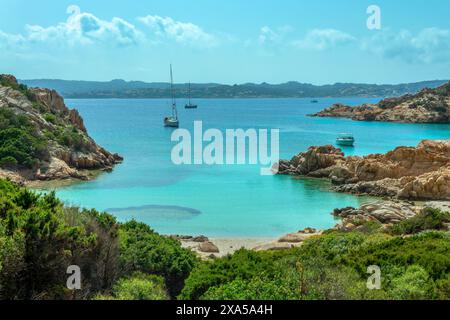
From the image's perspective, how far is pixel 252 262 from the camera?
12.9 meters

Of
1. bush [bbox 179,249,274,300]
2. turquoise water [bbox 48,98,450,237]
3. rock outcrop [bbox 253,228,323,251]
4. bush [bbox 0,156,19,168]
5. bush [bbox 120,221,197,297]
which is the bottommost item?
turquoise water [bbox 48,98,450,237]

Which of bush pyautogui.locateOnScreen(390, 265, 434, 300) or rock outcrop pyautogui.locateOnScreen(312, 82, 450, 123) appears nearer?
bush pyautogui.locateOnScreen(390, 265, 434, 300)

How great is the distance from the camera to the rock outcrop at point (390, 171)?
34.9 meters

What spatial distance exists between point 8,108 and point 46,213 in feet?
131

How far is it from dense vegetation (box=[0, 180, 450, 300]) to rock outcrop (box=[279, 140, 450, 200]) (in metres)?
20.0

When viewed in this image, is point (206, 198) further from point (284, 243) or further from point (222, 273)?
point (222, 273)

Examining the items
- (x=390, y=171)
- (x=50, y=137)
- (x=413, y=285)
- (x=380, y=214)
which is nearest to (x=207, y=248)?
(x=380, y=214)

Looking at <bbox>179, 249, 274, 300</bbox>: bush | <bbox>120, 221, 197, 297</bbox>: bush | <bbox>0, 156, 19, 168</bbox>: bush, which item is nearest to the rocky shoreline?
<bbox>120, 221, 197, 297</bbox>: bush

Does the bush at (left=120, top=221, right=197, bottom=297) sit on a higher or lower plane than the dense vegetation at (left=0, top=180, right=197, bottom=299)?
lower

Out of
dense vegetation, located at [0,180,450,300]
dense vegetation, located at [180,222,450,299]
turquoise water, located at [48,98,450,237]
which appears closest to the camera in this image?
dense vegetation, located at [180,222,450,299]

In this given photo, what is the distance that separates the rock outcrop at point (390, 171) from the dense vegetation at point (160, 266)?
20.0 meters

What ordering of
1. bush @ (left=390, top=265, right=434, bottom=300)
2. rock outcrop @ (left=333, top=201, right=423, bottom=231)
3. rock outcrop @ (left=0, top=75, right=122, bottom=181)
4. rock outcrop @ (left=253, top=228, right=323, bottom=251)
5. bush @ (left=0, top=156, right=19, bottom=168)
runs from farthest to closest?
rock outcrop @ (left=0, top=75, right=122, bottom=181)
bush @ (left=0, top=156, right=19, bottom=168)
rock outcrop @ (left=333, top=201, right=423, bottom=231)
rock outcrop @ (left=253, top=228, right=323, bottom=251)
bush @ (left=390, top=265, right=434, bottom=300)

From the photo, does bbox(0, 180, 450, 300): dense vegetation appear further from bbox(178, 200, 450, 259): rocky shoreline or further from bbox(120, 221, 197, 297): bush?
bbox(178, 200, 450, 259): rocky shoreline

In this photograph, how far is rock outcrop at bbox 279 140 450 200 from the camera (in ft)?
115
